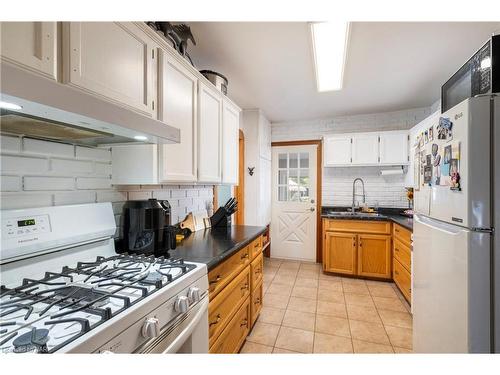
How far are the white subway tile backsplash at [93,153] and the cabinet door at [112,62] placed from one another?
14.8 inches

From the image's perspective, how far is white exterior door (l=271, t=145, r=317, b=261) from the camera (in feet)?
13.6

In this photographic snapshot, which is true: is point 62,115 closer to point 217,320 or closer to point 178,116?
point 178,116

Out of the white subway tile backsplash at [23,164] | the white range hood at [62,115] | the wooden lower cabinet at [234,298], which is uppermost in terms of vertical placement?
the white range hood at [62,115]

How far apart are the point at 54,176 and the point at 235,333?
147 centimetres

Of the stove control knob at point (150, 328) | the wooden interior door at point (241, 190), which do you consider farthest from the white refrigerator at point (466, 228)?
the wooden interior door at point (241, 190)

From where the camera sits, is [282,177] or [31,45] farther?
[282,177]

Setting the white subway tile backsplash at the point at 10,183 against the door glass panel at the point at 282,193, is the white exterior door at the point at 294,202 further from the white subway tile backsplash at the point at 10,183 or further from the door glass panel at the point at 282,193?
the white subway tile backsplash at the point at 10,183

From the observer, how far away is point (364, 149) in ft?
11.8

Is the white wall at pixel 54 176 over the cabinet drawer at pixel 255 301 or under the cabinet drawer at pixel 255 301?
over

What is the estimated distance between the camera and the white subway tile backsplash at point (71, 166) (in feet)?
3.83

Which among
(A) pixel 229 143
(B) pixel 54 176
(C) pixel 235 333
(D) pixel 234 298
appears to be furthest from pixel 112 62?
(C) pixel 235 333
